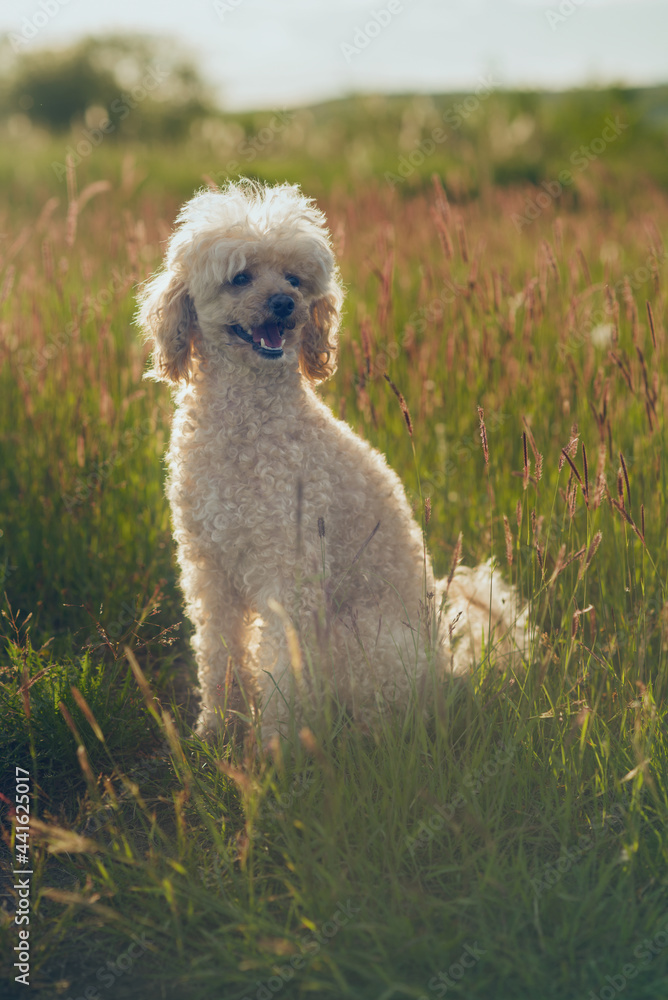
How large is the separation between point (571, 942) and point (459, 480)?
7.37 ft

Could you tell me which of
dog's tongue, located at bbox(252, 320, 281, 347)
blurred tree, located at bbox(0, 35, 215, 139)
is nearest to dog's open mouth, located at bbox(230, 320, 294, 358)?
dog's tongue, located at bbox(252, 320, 281, 347)

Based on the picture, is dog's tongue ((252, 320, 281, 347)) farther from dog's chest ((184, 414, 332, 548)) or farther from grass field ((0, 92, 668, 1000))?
grass field ((0, 92, 668, 1000))

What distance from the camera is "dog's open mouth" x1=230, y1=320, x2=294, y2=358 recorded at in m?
2.61

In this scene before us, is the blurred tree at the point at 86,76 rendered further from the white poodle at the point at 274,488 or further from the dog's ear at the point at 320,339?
the white poodle at the point at 274,488

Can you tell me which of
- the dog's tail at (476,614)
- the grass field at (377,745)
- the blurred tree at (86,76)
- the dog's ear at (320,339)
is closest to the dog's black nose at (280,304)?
the dog's ear at (320,339)

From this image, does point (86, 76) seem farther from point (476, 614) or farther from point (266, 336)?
point (476, 614)

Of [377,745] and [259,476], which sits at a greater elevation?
[259,476]

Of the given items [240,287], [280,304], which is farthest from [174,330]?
[280,304]

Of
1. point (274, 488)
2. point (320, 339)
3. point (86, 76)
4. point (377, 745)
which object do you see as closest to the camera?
point (377, 745)

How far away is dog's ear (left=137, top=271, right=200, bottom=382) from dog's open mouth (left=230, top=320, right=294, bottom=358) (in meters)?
0.18

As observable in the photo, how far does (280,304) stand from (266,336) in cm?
13

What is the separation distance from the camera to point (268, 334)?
2.65 meters

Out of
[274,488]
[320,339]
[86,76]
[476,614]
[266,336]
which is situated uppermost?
[86,76]

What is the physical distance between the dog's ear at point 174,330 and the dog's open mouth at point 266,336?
184mm
